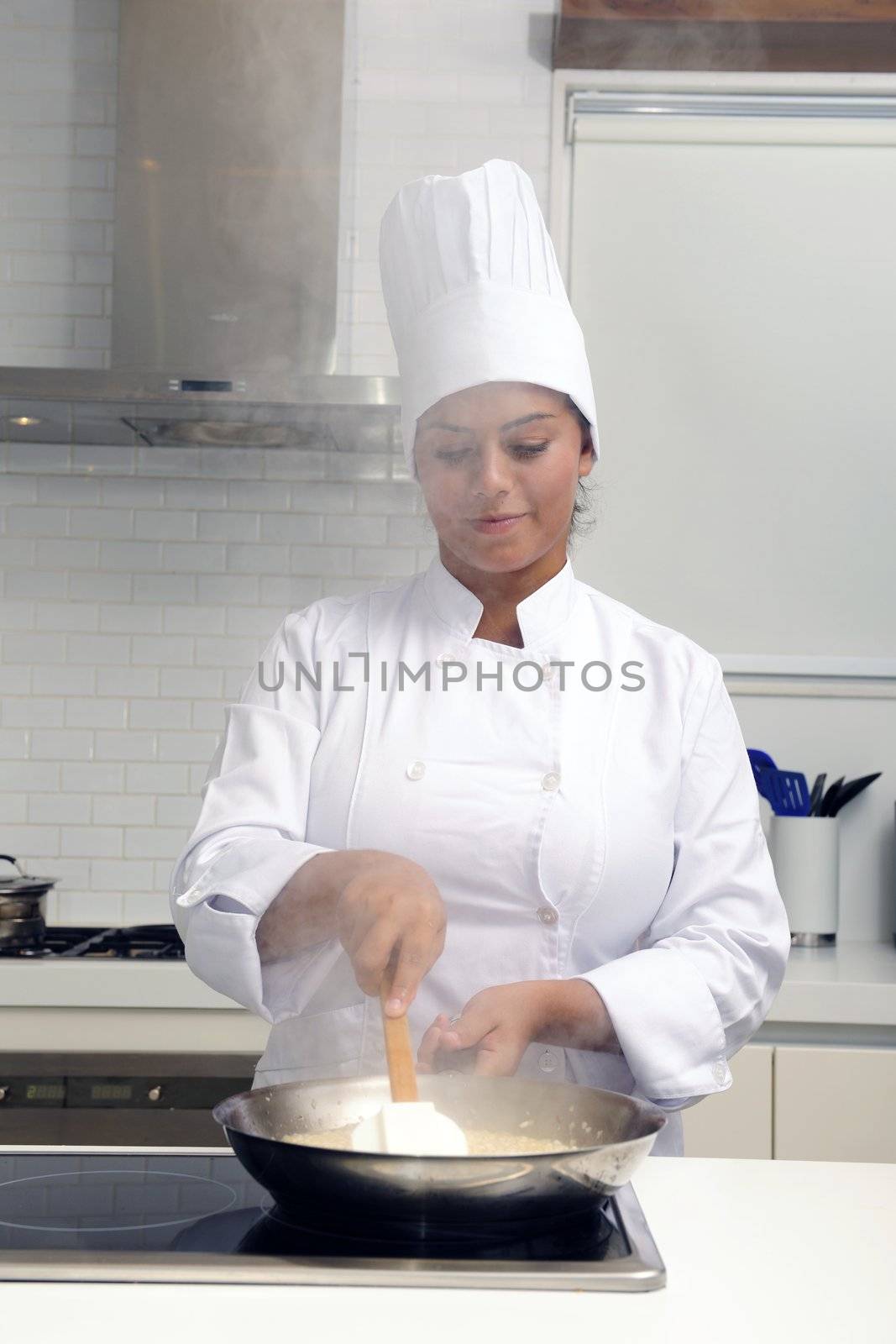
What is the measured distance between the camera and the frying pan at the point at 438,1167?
2.25ft

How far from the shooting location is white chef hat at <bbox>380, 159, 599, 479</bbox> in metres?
1.31

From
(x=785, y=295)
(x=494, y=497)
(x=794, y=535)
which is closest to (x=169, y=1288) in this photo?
(x=494, y=497)

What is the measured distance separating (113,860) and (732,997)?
5.61 ft

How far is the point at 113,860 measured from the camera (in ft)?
8.55

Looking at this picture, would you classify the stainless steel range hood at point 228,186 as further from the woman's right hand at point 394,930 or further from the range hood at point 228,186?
the woman's right hand at point 394,930

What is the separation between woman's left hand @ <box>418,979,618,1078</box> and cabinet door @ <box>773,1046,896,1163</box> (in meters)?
0.98

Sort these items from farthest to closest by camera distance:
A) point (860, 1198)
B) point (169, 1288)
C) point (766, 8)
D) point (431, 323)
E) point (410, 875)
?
point (766, 8) → point (431, 323) → point (410, 875) → point (860, 1198) → point (169, 1288)

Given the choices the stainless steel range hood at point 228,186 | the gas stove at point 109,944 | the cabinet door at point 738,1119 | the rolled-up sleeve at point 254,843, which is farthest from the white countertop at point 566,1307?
the stainless steel range hood at point 228,186

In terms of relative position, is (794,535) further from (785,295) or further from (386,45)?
(386,45)

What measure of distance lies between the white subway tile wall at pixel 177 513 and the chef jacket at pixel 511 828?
1.31 metres

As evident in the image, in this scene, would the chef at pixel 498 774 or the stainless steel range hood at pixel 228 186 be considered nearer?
the chef at pixel 498 774

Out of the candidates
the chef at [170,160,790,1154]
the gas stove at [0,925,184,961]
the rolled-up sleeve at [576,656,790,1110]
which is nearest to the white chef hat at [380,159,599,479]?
the chef at [170,160,790,1154]

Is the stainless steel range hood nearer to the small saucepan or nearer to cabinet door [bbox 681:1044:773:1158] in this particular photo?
the small saucepan

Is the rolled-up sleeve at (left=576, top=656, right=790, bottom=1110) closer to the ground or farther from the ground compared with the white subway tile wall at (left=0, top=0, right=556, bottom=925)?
closer to the ground
